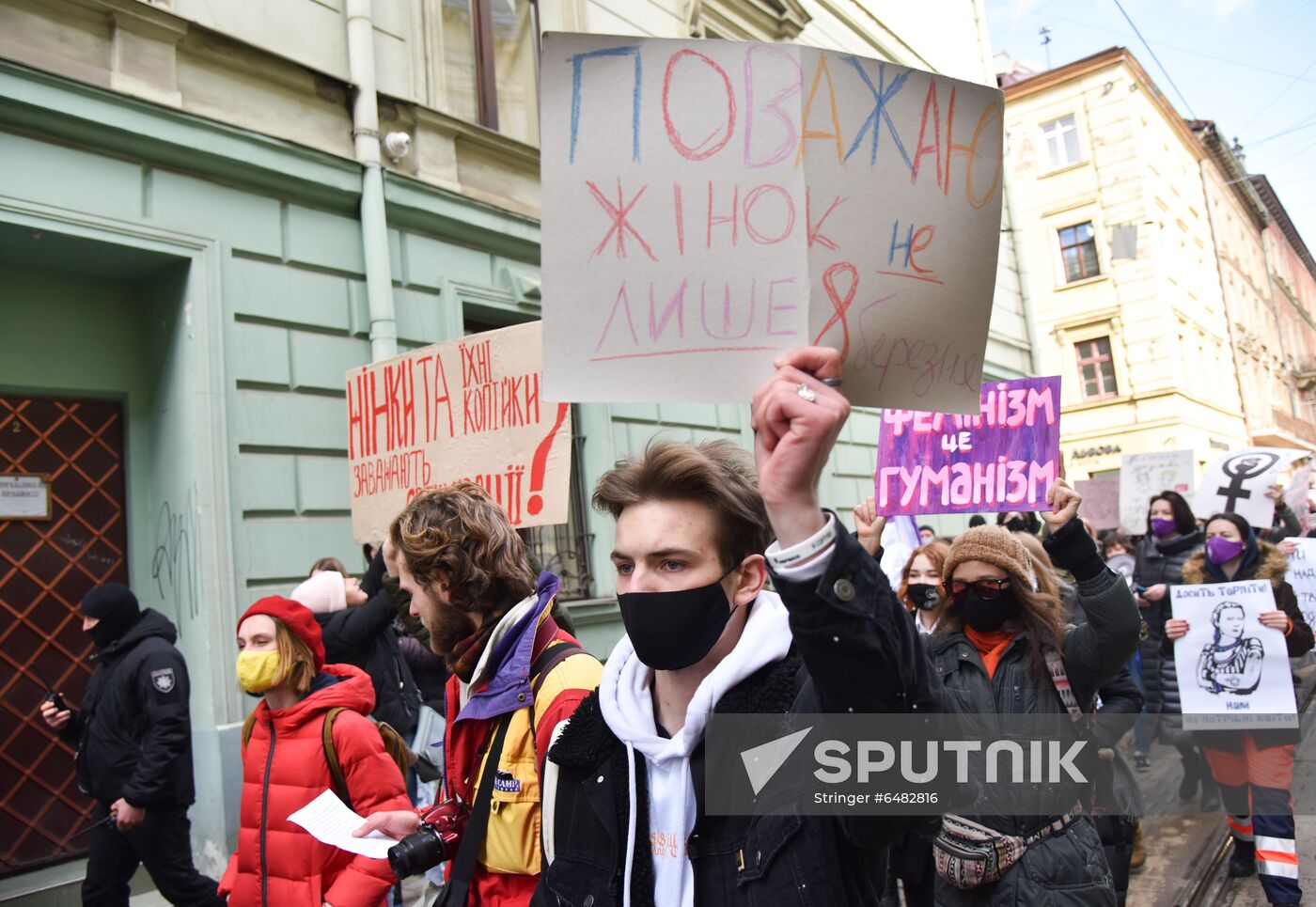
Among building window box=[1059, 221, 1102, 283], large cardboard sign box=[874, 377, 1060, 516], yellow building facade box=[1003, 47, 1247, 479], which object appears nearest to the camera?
large cardboard sign box=[874, 377, 1060, 516]

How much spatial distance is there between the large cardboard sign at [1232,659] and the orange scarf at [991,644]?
282 centimetres

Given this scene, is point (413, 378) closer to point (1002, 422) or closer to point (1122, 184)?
point (1002, 422)

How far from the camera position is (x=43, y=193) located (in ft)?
16.9

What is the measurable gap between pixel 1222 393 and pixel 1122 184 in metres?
10.2

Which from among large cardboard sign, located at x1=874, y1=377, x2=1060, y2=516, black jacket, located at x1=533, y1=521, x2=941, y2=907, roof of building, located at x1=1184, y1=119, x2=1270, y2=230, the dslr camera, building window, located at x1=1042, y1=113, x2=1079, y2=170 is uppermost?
roof of building, located at x1=1184, y1=119, x2=1270, y2=230

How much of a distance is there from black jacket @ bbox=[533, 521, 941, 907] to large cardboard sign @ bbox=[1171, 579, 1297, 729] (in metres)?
4.35

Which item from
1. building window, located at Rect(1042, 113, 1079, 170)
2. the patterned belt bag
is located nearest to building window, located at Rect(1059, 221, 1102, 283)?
building window, located at Rect(1042, 113, 1079, 170)

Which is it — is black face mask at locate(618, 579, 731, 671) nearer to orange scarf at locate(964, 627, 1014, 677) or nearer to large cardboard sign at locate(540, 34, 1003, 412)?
large cardboard sign at locate(540, 34, 1003, 412)

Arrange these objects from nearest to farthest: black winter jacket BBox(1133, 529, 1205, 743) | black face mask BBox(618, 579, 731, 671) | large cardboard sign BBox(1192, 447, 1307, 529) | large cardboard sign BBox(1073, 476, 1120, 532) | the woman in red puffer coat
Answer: black face mask BBox(618, 579, 731, 671), the woman in red puffer coat, black winter jacket BBox(1133, 529, 1205, 743), large cardboard sign BBox(1192, 447, 1307, 529), large cardboard sign BBox(1073, 476, 1120, 532)

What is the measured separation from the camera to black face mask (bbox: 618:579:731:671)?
5.41 feet

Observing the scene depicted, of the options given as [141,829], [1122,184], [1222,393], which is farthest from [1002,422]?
[1222,393]

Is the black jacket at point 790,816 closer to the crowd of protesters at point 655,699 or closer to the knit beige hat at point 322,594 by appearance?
the crowd of protesters at point 655,699

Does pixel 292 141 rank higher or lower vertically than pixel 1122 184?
lower

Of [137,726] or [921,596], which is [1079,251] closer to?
[921,596]
